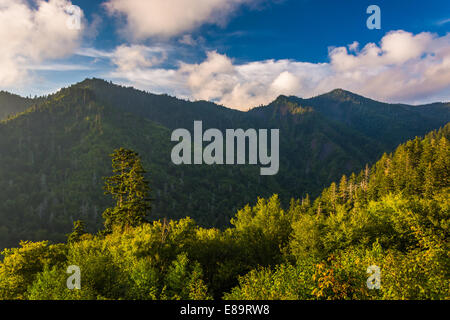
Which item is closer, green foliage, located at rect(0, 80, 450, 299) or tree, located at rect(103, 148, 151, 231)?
green foliage, located at rect(0, 80, 450, 299)

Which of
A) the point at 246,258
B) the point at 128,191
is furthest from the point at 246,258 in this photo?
the point at 128,191

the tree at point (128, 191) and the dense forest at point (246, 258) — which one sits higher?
the tree at point (128, 191)

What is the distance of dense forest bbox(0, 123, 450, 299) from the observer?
17.8 metres

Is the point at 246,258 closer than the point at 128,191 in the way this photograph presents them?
Yes

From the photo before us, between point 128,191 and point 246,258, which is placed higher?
point 128,191

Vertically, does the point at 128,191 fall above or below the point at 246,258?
above

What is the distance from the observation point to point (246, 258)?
118 feet

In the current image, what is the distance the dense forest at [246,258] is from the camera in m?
17.8

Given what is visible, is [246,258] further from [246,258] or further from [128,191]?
[128,191]

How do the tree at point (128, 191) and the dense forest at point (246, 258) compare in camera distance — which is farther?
the tree at point (128, 191)

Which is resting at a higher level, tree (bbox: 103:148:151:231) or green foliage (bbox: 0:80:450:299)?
tree (bbox: 103:148:151:231)
